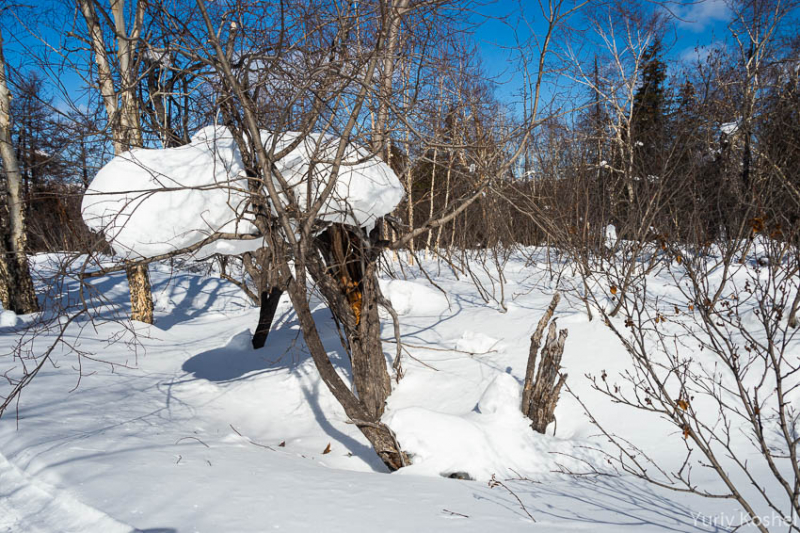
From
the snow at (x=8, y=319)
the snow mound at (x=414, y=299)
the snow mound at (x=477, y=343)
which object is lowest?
the snow at (x=8, y=319)

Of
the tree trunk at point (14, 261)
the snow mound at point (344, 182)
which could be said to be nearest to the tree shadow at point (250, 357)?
the snow mound at point (344, 182)

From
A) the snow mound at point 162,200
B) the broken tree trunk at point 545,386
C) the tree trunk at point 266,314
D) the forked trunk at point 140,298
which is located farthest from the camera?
the forked trunk at point 140,298

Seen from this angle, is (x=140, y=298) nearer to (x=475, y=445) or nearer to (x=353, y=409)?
(x=353, y=409)

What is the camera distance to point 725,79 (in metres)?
10.4

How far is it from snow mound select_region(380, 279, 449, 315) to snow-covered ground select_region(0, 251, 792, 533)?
0.03 metres

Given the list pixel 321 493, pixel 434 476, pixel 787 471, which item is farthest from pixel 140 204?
pixel 787 471

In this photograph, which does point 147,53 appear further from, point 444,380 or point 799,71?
point 799,71

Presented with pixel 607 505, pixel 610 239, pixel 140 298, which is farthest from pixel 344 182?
pixel 140 298

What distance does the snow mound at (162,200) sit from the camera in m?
3.13

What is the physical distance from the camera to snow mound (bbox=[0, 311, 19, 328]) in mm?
7453

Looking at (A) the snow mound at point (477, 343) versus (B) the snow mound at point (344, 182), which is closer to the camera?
(B) the snow mound at point (344, 182)

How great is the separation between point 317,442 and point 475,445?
165 cm

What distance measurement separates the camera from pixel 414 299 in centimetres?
763

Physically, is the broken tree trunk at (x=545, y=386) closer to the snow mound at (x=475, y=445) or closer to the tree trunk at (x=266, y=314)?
the snow mound at (x=475, y=445)
